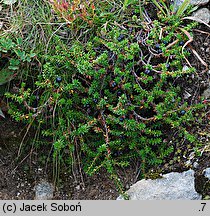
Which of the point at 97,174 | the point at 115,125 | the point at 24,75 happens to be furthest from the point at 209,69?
the point at 24,75

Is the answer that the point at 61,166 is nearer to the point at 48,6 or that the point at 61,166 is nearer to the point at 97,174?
the point at 97,174

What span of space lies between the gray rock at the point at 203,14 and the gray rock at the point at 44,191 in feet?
5.36

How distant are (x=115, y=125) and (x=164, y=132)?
0.36 meters

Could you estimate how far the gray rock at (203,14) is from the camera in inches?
136

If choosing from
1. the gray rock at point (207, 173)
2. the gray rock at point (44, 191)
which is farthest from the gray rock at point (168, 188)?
the gray rock at point (44, 191)

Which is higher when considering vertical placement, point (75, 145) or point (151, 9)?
point (151, 9)

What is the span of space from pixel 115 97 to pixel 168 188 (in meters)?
0.70

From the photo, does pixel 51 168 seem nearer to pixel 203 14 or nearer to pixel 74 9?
pixel 74 9

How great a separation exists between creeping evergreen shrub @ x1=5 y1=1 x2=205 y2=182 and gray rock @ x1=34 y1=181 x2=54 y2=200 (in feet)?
0.83

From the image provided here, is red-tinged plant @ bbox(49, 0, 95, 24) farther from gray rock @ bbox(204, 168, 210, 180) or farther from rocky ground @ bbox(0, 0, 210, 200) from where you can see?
gray rock @ bbox(204, 168, 210, 180)

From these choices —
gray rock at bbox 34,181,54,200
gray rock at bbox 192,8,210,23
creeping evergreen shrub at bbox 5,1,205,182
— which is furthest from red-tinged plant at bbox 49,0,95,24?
gray rock at bbox 34,181,54,200

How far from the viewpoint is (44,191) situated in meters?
3.46

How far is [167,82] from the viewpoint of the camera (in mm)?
3354

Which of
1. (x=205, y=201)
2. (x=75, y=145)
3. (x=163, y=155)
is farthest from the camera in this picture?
(x=75, y=145)
